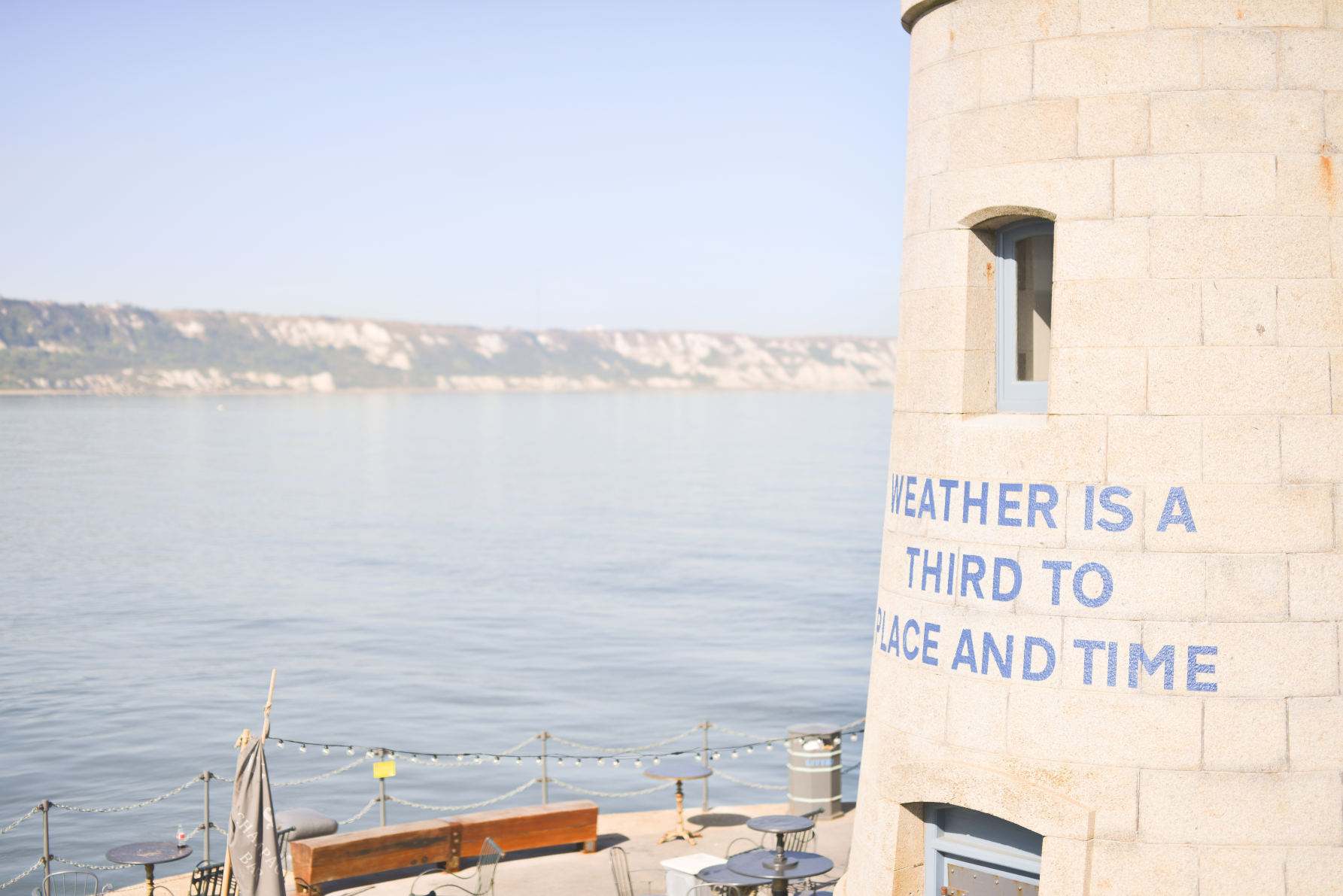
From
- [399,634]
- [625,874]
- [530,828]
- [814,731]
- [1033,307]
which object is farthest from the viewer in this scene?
[399,634]

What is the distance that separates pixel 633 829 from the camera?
74.6ft

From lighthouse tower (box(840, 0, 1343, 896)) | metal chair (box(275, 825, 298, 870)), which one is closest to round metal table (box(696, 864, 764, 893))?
lighthouse tower (box(840, 0, 1343, 896))

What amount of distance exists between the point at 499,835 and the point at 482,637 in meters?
45.8

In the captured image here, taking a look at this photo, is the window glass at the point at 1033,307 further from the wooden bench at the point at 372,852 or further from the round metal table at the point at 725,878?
the wooden bench at the point at 372,852

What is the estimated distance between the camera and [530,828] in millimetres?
20219

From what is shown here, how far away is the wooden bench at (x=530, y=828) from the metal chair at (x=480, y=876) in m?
0.27

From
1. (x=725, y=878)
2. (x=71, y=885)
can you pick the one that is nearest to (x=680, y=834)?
(x=725, y=878)

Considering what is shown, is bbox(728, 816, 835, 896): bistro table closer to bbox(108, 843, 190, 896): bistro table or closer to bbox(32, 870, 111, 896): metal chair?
bbox(108, 843, 190, 896): bistro table

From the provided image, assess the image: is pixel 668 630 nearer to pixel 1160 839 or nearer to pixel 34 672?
pixel 34 672

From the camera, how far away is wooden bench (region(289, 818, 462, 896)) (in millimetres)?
18344

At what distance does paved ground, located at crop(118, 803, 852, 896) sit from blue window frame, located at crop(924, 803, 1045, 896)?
8.66 meters

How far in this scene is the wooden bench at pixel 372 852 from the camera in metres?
18.3

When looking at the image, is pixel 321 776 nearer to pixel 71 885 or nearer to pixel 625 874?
pixel 71 885

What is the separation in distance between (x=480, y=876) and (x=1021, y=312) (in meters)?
11.3
